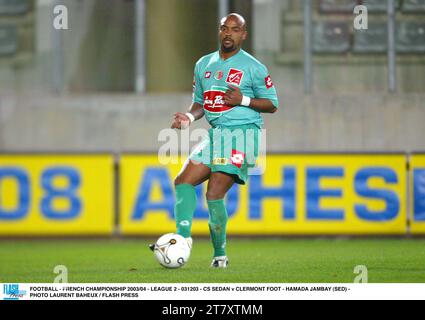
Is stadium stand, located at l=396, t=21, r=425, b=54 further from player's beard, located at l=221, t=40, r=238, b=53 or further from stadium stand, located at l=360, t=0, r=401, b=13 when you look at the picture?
player's beard, located at l=221, t=40, r=238, b=53

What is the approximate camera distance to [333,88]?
12844 millimetres

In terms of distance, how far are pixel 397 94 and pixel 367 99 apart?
1.17 feet

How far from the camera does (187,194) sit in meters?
7.96

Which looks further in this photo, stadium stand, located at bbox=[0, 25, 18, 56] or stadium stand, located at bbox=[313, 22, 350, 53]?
stadium stand, located at bbox=[0, 25, 18, 56]

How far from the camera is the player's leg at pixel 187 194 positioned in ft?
26.1

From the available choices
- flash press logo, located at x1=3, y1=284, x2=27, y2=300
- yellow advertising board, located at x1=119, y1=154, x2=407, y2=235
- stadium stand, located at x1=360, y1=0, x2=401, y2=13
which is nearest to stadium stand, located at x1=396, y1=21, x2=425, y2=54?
stadium stand, located at x1=360, y1=0, x2=401, y2=13

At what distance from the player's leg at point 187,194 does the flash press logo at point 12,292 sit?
1554 mm

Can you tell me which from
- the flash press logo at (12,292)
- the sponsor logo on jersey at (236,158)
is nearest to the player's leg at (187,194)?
the sponsor logo on jersey at (236,158)

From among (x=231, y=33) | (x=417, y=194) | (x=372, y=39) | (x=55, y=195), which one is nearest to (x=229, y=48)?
(x=231, y=33)

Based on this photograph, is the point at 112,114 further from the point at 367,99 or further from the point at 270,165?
the point at 367,99

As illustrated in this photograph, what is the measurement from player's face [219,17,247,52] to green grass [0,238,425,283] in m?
1.62

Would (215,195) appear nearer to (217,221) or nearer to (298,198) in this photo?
(217,221)

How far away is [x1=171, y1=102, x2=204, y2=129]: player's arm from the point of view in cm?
765
